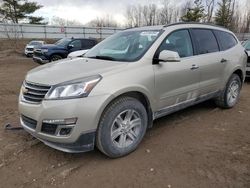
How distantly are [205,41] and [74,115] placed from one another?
305 centimetres

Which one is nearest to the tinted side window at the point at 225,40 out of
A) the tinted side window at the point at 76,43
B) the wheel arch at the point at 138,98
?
the wheel arch at the point at 138,98

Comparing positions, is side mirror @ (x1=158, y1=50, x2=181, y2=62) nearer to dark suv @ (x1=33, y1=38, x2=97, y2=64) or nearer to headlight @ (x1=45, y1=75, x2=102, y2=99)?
headlight @ (x1=45, y1=75, x2=102, y2=99)

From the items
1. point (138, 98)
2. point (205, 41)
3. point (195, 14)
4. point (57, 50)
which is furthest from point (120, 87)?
point (195, 14)

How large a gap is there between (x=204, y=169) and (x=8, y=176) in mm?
2379

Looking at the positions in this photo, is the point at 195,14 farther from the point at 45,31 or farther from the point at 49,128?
the point at 49,128

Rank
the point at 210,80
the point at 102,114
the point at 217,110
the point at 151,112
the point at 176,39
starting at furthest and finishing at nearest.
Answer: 1. the point at 217,110
2. the point at 210,80
3. the point at 176,39
4. the point at 151,112
5. the point at 102,114

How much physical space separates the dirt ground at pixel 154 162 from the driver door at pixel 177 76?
0.59m

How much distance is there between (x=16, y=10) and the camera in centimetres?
4053

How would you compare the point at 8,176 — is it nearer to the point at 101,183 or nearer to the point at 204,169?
the point at 101,183

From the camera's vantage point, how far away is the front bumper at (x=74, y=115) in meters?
3.03

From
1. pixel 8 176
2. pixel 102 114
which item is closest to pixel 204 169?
pixel 102 114

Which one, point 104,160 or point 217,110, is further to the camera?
point 217,110

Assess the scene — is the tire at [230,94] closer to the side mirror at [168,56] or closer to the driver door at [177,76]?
the driver door at [177,76]

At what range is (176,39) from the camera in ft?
14.1
